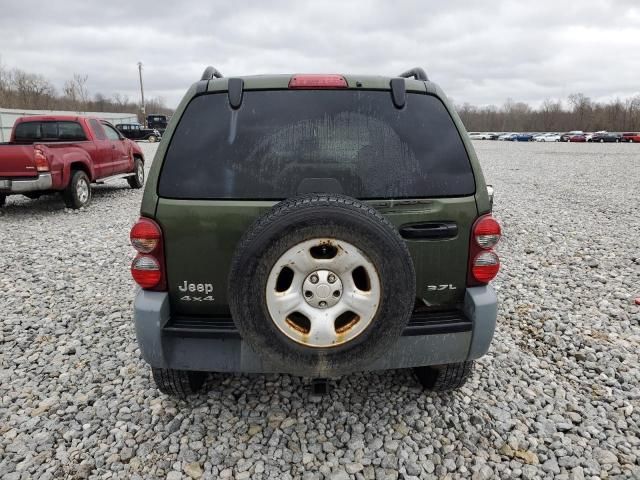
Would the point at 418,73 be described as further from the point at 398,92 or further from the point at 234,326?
the point at 234,326

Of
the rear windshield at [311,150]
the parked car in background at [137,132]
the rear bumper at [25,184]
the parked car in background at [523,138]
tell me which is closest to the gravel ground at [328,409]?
the rear windshield at [311,150]

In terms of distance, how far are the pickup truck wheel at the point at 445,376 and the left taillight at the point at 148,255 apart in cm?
173

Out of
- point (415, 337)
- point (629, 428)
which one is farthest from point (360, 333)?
point (629, 428)

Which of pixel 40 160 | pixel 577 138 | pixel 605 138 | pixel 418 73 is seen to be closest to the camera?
pixel 418 73

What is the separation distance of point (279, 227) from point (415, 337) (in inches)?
37.4

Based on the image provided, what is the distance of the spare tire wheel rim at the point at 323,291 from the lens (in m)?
1.94

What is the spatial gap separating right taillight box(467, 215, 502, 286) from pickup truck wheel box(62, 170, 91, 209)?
8620mm

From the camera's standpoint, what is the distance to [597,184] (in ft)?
44.4

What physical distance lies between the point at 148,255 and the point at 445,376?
6.31 ft

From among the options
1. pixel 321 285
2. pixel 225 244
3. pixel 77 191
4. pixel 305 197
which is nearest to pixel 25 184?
pixel 77 191

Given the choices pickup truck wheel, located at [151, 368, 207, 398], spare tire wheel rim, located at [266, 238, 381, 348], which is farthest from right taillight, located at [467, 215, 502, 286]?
pickup truck wheel, located at [151, 368, 207, 398]

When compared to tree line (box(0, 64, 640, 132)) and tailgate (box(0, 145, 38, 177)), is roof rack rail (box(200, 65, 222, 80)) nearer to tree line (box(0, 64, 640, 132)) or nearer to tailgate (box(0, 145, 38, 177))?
tailgate (box(0, 145, 38, 177))

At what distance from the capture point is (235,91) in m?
2.37

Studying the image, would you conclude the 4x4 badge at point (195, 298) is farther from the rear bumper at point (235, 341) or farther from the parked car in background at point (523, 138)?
the parked car in background at point (523, 138)
